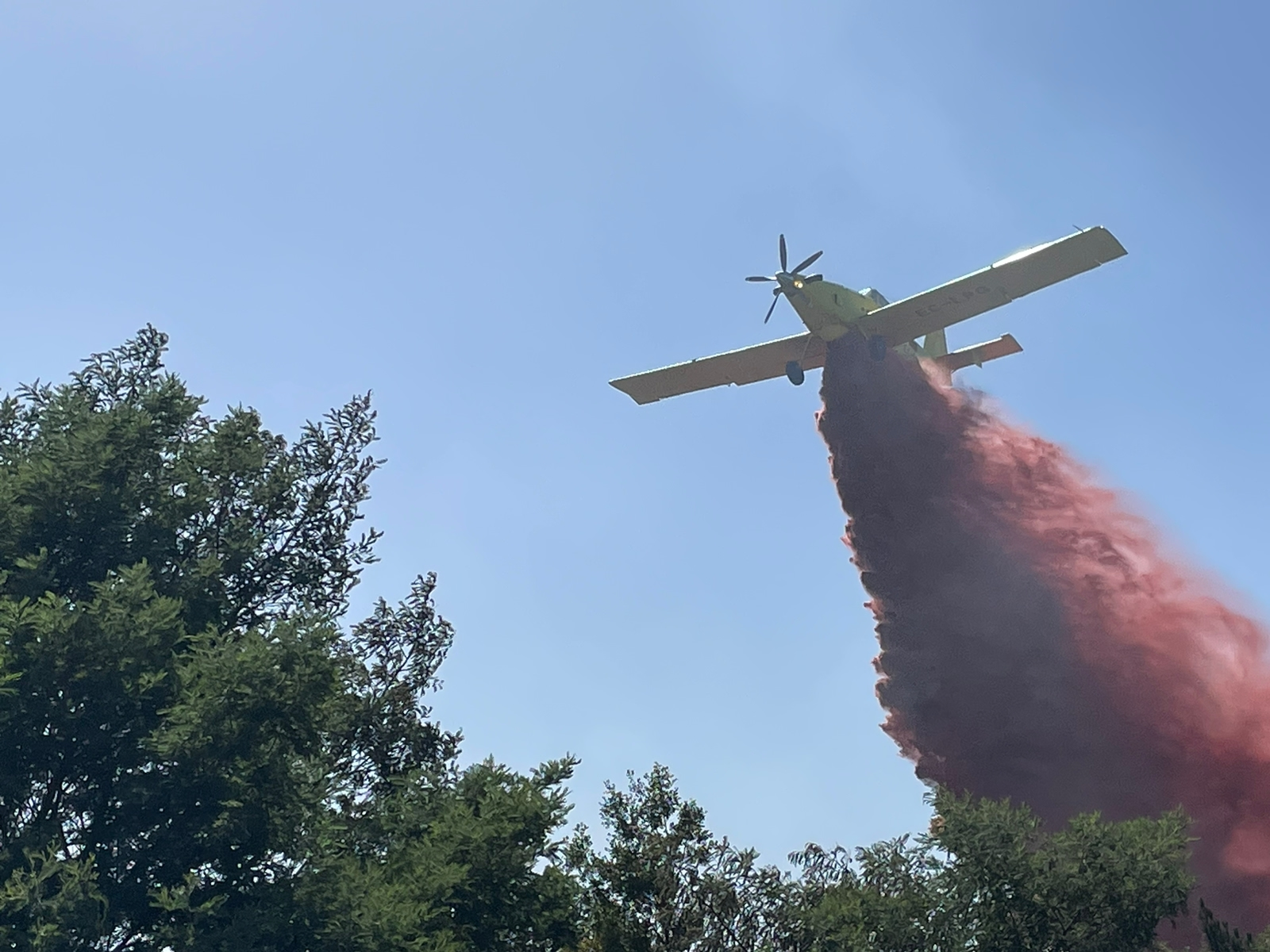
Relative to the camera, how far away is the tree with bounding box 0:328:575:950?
2334 centimetres

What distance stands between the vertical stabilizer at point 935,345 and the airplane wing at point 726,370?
4585 millimetres

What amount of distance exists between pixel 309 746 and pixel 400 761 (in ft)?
26.4

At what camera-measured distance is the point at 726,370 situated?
46562 millimetres

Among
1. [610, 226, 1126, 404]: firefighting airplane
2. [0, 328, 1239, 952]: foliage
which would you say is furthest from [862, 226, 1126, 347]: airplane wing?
[0, 328, 1239, 952]: foliage

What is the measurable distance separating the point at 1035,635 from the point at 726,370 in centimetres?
1346

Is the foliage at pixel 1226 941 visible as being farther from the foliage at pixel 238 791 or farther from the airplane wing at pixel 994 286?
the airplane wing at pixel 994 286

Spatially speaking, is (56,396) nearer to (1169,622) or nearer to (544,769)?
(544,769)

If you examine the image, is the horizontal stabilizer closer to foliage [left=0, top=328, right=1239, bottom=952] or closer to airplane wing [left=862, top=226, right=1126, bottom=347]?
airplane wing [left=862, top=226, right=1126, bottom=347]

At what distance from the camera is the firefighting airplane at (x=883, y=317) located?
127 ft

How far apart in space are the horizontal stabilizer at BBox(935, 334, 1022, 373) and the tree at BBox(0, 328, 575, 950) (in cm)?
2430

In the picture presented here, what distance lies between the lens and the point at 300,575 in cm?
3069

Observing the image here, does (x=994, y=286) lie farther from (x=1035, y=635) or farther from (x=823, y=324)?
(x=1035, y=635)

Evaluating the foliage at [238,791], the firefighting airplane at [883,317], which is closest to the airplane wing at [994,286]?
the firefighting airplane at [883,317]

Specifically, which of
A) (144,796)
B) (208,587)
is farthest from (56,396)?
(144,796)
